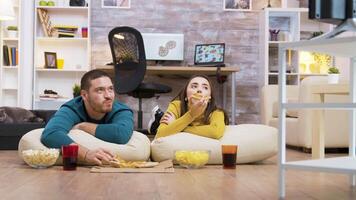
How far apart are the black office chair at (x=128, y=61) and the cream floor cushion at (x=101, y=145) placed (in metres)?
2.40

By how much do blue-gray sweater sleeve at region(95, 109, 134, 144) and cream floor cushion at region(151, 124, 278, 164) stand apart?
0.71ft

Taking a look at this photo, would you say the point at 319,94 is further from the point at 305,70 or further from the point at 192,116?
the point at 305,70

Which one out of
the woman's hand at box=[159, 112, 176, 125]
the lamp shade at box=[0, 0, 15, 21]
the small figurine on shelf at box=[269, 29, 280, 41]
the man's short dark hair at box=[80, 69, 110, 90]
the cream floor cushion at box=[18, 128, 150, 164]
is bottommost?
the cream floor cushion at box=[18, 128, 150, 164]

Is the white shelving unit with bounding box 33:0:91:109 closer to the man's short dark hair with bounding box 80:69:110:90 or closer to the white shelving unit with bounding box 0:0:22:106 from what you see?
the white shelving unit with bounding box 0:0:22:106

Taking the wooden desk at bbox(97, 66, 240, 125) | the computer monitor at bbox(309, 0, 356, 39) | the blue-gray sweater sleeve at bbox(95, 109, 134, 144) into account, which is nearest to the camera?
the computer monitor at bbox(309, 0, 356, 39)

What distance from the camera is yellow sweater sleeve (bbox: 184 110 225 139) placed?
11.5ft

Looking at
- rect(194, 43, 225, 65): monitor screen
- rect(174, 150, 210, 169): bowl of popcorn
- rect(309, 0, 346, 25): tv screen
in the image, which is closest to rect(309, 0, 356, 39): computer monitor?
rect(309, 0, 346, 25): tv screen

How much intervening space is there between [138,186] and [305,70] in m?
4.83

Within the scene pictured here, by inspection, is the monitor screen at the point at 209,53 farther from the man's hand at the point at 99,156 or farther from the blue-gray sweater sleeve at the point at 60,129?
the man's hand at the point at 99,156

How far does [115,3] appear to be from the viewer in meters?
6.83

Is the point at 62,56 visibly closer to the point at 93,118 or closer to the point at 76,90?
the point at 76,90

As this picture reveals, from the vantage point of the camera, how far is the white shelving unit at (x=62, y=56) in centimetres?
679

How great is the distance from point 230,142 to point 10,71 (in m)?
4.11

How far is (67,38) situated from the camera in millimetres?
6637
